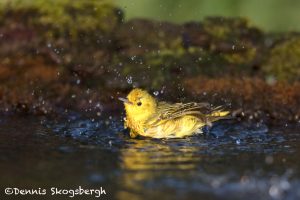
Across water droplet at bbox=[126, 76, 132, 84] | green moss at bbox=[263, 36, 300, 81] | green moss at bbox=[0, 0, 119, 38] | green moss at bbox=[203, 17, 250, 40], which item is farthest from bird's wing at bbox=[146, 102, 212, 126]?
green moss at bbox=[0, 0, 119, 38]

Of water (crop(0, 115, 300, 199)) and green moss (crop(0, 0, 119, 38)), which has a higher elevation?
green moss (crop(0, 0, 119, 38))

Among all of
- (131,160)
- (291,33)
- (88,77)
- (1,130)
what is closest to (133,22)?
(88,77)

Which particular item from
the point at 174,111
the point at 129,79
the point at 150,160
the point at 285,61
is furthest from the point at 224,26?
the point at 150,160

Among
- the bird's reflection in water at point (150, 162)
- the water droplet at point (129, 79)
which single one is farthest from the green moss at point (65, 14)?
the bird's reflection in water at point (150, 162)

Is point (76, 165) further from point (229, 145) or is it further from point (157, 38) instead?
point (157, 38)

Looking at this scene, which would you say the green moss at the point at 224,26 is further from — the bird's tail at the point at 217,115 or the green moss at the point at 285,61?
the bird's tail at the point at 217,115

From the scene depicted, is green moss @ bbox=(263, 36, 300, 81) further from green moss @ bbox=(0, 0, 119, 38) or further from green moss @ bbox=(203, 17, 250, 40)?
green moss @ bbox=(0, 0, 119, 38)
